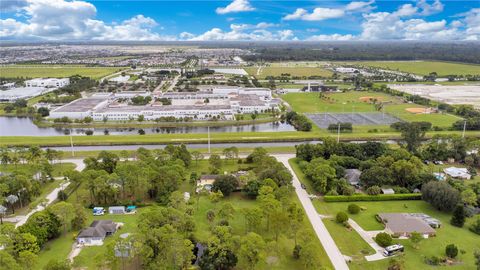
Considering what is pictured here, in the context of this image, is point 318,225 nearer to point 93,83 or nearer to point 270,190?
point 270,190

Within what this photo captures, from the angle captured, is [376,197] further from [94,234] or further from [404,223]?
[94,234]


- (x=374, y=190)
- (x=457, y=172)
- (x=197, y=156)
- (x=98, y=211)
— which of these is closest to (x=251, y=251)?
(x=98, y=211)

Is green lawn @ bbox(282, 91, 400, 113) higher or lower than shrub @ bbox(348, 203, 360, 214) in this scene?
higher

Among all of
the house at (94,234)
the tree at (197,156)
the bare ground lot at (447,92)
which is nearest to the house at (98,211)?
the house at (94,234)

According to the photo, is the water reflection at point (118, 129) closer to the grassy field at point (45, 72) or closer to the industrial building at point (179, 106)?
the industrial building at point (179, 106)

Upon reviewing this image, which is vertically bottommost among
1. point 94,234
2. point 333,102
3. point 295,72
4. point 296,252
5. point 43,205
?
point 296,252

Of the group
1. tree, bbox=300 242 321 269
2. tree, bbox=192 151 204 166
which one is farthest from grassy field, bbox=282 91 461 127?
tree, bbox=300 242 321 269

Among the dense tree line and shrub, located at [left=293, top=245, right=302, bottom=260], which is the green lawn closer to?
the dense tree line
